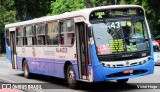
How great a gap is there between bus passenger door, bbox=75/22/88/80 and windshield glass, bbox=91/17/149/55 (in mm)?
572

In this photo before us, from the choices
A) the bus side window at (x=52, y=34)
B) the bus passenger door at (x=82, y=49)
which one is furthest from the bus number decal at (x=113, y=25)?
the bus side window at (x=52, y=34)

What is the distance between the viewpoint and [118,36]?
1338 cm

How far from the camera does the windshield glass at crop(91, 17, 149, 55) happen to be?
521 inches

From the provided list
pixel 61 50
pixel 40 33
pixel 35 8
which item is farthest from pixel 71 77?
pixel 35 8

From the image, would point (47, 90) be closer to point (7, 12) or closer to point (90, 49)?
point (90, 49)

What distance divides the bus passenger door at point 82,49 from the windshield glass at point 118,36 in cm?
57

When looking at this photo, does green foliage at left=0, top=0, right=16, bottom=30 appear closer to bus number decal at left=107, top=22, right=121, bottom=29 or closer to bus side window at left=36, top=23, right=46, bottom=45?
bus side window at left=36, top=23, right=46, bottom=45

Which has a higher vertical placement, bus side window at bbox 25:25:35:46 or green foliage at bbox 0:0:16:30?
green foliage at bbox 0:0:16:30

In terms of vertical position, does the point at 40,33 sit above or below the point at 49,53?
above

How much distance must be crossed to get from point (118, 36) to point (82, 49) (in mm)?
1338

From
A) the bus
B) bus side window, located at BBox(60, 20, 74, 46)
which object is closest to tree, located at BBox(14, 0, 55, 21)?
the bus

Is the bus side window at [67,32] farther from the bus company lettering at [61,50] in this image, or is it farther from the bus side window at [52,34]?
the bus side window at [52,34]

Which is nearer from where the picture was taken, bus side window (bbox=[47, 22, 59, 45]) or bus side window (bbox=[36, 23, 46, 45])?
bus side window (bbox=[47, 22, 59, 45])

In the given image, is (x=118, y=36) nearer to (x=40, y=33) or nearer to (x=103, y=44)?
(x=103, y=44)
